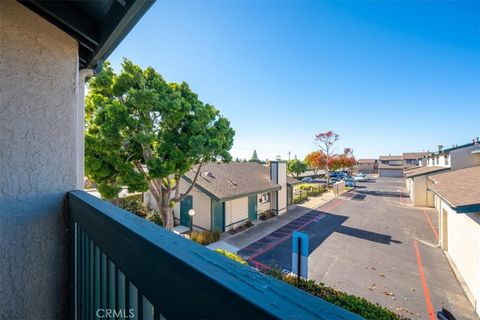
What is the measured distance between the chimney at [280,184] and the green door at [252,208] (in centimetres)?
255

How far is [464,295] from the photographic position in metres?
7.47

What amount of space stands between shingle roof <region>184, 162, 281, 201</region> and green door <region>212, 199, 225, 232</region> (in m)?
0.74

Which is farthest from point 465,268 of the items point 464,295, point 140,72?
point 140,72

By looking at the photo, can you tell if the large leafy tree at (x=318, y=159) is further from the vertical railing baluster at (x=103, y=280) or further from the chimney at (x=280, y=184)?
the vertical railing baluster at (x=103, y=280)

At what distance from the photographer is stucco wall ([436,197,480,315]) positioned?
6.79 metres

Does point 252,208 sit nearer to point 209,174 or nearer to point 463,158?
point 209,174

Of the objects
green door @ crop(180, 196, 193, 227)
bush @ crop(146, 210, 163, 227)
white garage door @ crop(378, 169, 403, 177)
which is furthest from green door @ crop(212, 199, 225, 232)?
white garage door @ crop(378, 169, 403, 177)

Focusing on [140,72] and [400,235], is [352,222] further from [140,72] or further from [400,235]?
[140,72]

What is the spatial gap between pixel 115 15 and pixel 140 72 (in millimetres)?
7394

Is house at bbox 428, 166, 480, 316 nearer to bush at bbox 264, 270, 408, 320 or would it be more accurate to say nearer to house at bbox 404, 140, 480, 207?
bush at bbox 264, 270, 408, 320

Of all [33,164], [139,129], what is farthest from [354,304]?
[139,129]

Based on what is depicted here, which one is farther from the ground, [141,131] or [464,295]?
[141,131]

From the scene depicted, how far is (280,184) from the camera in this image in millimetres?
18281

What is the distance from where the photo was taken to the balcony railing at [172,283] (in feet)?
1.55
